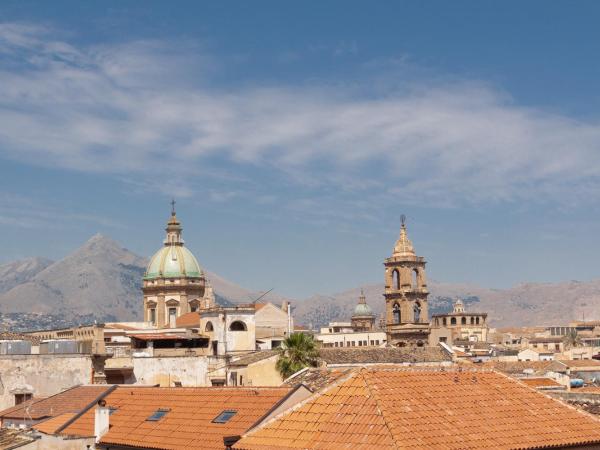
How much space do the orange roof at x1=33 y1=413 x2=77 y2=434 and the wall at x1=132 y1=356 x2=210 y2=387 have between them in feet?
71.4

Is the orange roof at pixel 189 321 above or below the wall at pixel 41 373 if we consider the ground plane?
above

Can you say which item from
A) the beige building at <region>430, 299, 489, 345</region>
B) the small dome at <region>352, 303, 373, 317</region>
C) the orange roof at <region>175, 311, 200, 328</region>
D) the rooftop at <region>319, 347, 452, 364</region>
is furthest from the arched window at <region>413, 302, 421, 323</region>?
the beige building at <region>430, 299, 489, 345</region>

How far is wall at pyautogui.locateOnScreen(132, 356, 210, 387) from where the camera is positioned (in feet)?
215

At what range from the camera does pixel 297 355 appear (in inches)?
2425

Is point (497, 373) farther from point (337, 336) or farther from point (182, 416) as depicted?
point (337, 336)

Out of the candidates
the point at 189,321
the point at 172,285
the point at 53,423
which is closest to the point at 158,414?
the point at 53,423

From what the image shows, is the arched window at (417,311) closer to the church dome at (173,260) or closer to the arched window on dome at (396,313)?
the arched window on dome at (396,313)

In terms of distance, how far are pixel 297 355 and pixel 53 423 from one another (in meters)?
22.9

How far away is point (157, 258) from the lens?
382ft

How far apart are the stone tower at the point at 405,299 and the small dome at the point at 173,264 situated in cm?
2458

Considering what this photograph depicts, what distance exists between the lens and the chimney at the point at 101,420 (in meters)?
37.6

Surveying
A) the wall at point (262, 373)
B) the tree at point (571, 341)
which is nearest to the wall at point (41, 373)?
the wall at point (262, 373)

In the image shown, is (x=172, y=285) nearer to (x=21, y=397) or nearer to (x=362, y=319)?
(x=362, y=319)

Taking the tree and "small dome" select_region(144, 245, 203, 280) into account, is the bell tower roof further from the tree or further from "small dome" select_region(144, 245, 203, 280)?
the tree
